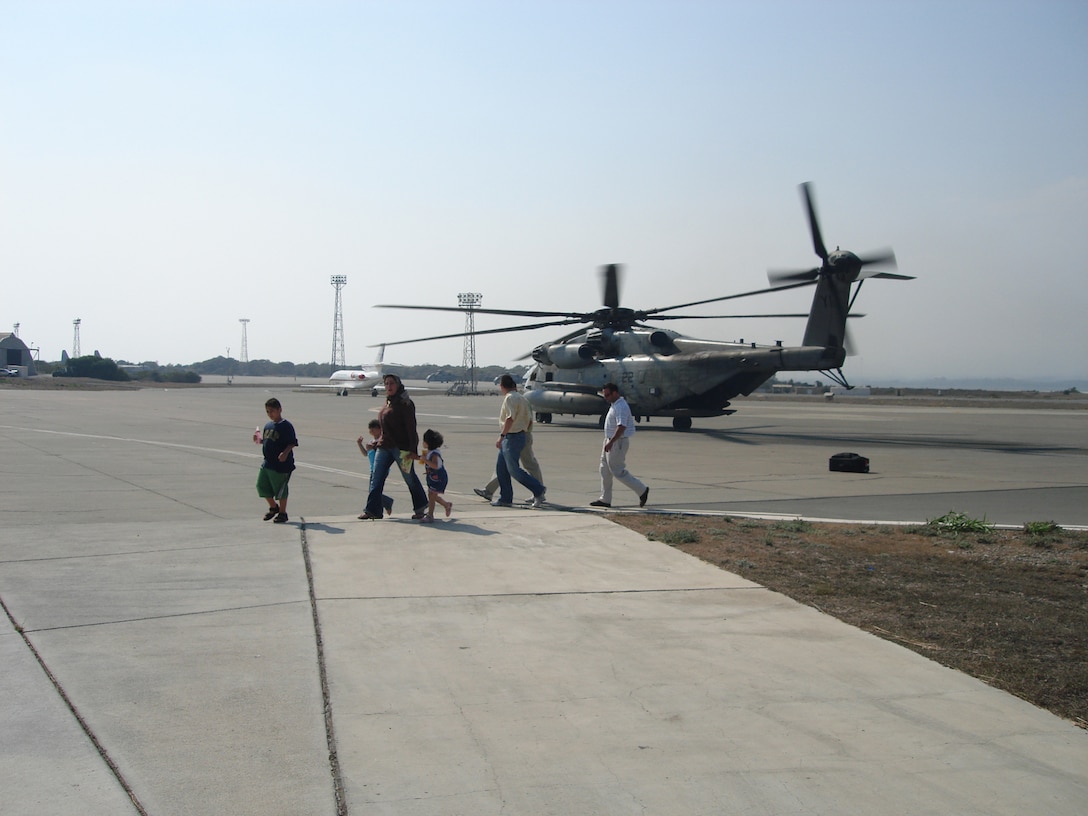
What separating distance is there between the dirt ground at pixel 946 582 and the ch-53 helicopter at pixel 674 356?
14795 mm

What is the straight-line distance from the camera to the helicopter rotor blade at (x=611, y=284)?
30266 millimetres

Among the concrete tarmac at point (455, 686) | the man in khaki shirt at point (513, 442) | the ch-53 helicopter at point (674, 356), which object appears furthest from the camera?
the ch-53 helicopter at point (674, 356)

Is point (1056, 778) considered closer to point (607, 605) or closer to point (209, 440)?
point (607, 605)

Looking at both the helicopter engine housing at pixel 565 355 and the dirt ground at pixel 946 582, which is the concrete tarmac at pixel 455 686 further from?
the helicopter engine housing at pixel 565 355

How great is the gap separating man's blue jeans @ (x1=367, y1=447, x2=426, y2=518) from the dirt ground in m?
2.29

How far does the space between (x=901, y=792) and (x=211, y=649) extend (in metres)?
4.02

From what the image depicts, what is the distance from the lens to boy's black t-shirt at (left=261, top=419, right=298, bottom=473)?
10492 mm

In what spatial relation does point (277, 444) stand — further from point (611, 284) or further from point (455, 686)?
point (611, 284)

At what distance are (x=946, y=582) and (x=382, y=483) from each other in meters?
5.90

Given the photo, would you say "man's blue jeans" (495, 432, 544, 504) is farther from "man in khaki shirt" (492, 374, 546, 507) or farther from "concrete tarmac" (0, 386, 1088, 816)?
"concrete tarmac" (0, 386, 1088, 816)

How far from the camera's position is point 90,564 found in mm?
8133

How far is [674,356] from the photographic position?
28.9 m

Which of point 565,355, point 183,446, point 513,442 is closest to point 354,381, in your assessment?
point 565,355

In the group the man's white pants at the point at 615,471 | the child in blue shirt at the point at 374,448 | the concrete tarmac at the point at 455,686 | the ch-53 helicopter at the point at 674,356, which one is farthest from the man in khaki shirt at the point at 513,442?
the ch-53 helicopter at the point at 674,356
